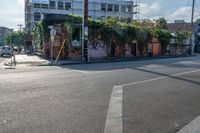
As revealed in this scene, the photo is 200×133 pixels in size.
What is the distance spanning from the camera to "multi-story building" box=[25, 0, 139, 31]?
101 meters

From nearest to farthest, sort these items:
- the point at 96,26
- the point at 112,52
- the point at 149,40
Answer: the point at 96,26 → the point at 112,52 → the point at 149,40

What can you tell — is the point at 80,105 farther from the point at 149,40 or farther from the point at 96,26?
the point at 149,40

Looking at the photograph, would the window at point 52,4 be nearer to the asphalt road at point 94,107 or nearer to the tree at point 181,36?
the tree at point 181,36

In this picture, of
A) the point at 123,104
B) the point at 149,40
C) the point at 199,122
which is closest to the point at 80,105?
the point at 123,104

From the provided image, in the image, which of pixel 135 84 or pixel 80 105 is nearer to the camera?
pixel 80 105

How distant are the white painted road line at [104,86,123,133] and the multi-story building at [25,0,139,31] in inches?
3609

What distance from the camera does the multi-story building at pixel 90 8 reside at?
101m

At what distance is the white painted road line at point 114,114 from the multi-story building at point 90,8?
301ft

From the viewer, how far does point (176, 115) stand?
8555 mm

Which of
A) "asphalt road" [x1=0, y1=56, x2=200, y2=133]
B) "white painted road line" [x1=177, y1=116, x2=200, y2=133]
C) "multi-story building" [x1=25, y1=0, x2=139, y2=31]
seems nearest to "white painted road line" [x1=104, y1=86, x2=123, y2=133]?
"asphalt road" [x1=0, y1=56, x2=200, y2=133]

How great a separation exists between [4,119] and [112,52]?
35.0m

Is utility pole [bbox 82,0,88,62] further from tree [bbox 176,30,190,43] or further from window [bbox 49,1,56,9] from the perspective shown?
window [bbox 49,1,56,9]

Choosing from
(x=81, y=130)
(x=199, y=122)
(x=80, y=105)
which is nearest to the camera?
(x=81, y=130)

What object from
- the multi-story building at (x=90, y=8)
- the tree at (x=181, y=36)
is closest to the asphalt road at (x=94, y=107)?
the tree at (x=181, y=36)
